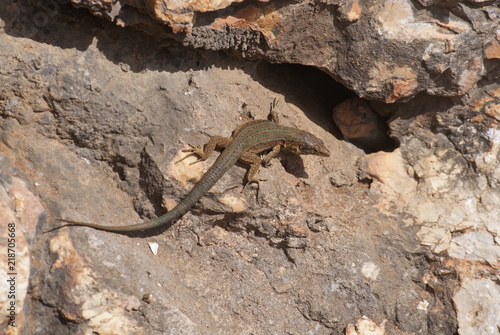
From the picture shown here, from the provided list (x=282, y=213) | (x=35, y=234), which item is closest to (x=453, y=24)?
(x=282, y=213)

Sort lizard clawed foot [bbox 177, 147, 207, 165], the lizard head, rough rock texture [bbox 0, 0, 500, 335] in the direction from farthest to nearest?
the lizard head
lizard clawed foot [bbox 177, 147, 207, 165]
rough rock texture [bbox 0, 0, 500, 335]

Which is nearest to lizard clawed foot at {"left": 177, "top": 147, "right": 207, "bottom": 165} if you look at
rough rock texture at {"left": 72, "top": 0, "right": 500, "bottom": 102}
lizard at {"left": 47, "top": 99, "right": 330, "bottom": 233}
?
lizard at {"left": 47, "top": 99, "right": 330, "bottom": 233}

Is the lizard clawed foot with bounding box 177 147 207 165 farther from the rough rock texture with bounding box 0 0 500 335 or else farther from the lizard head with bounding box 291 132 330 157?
the lizard head with bounding box 291 132 330 157

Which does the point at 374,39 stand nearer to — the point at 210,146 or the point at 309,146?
the point at 309,146

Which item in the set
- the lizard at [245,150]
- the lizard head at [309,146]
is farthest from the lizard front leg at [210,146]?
the lizard head at [309,146]

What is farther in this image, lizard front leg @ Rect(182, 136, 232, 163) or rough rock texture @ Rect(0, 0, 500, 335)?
lizard front leg @ Rect(182, 136, 232, 163)

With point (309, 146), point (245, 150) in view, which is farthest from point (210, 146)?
point (309, 146)

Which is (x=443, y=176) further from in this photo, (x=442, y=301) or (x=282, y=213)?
(x=282, y=213)

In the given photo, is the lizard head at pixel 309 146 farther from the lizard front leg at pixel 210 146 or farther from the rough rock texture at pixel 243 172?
the lizard front leg at pixel 210 146
